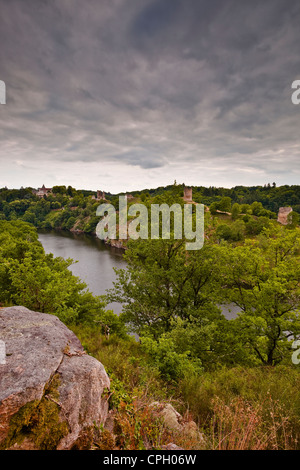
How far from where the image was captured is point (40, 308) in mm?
9648

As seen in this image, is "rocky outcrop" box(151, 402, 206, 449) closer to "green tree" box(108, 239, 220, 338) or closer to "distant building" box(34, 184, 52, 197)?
"green tree" box(108, 239, 220, 338)

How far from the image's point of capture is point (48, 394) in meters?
3.19

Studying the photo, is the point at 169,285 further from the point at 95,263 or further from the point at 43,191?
the point at 43,191

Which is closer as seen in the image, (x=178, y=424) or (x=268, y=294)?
(x=178, y=424)

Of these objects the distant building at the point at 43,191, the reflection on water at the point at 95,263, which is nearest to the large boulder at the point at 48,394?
the reflection on water at the point at 95,263

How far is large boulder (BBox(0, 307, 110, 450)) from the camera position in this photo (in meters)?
2.90

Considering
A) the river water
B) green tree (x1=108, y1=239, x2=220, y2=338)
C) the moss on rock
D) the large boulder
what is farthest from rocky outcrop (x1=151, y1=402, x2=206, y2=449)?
the river water

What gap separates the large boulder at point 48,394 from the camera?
2904mm

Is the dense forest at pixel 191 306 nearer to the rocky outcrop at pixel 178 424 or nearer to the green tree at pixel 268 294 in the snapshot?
the green tree at pixel 268 294

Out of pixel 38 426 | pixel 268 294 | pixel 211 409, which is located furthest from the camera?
pixel 268 294

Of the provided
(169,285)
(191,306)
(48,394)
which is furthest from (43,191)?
(48,394)

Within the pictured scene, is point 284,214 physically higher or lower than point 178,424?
higher

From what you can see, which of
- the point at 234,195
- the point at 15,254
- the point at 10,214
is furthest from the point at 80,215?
the point at 15,254

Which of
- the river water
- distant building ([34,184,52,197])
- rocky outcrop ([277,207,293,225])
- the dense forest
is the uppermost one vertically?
distant building ([34,184,52,197])
